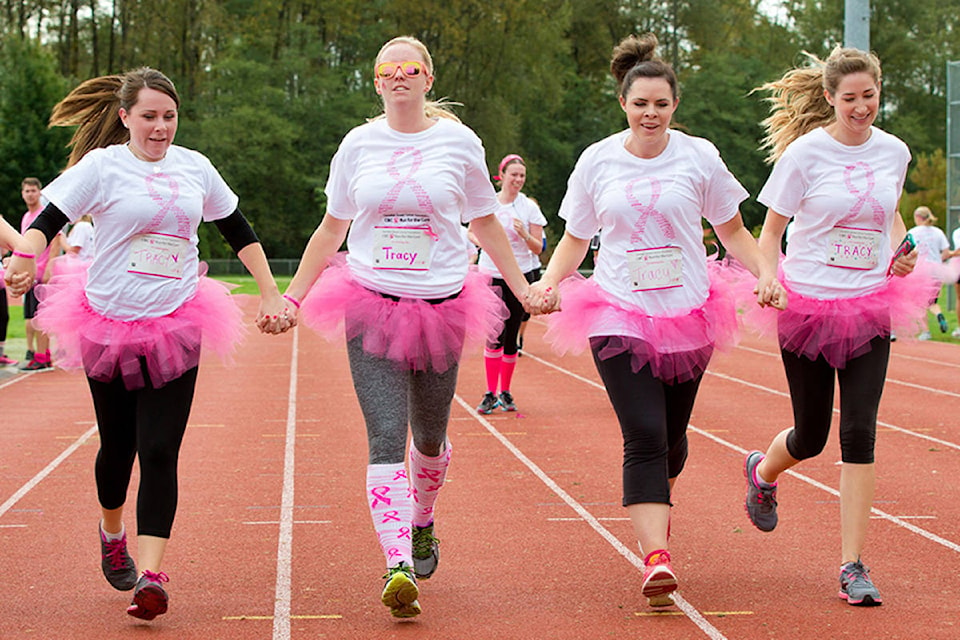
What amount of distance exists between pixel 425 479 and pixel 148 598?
1.23 metres

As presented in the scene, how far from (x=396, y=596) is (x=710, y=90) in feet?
199

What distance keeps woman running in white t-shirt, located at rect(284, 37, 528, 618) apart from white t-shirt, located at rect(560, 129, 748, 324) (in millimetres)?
409

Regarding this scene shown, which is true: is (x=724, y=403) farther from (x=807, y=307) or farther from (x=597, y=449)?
(x=807, y=307)

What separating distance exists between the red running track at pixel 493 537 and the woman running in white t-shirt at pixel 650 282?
0.60 m

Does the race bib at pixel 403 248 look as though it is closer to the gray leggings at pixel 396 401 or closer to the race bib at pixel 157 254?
the gray leggings at pixel 396 401

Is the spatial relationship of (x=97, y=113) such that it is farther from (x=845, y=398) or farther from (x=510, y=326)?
(x=510, y=326)

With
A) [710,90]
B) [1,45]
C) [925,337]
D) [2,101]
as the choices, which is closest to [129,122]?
[925,337]

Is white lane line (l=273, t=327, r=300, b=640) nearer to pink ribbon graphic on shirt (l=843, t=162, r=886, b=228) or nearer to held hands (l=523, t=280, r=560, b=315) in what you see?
held hands (l=523, t=280, r=560, b=315)

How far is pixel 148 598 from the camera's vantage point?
462cm

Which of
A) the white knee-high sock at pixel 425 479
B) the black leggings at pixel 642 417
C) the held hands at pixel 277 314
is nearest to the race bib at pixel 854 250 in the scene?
the black leggings at pixel 642 417

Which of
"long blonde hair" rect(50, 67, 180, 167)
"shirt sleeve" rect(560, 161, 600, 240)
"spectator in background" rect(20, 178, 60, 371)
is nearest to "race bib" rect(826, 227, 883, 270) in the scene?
"shirt sleeve" rect(560, 161, 600, 240)

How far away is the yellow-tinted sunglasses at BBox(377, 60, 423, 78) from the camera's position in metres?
5.03

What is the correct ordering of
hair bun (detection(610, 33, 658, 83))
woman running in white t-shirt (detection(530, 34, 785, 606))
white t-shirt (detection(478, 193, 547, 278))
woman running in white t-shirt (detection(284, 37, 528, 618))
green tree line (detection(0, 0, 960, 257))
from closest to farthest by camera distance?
1. woman running in white t-shirt (detection(284, 37, 528, 618))
2. woman running in white t-shirt (detection(530, 34, 785, 606))
3. hair bun (detection(610, 33, 658, 83))
4. white t-shirt (detection(478, 193, 547, 278))
5. green tree line (detection(0, 0, 960, 257))

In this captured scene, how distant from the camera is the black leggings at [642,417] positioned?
16.2 ft
